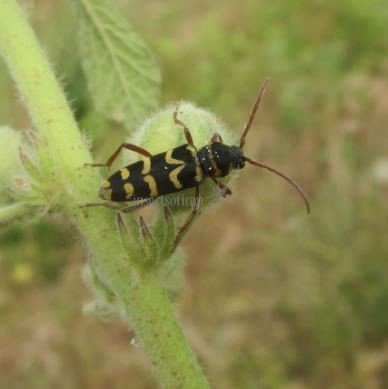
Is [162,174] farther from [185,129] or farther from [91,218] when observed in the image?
[91,218]

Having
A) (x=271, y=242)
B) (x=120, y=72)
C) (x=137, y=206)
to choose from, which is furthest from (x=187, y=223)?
(x=271, y=242)

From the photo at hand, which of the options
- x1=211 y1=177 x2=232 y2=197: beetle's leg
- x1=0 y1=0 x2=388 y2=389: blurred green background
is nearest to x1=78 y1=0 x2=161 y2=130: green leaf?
x1=211 y1=177 x2=232 y2=197: beetle's leg

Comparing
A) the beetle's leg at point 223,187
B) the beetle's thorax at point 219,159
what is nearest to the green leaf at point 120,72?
the beetle's thorax at point 219,159

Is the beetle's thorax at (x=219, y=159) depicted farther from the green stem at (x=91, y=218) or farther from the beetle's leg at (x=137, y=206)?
the green stem at (x=91, y=218)

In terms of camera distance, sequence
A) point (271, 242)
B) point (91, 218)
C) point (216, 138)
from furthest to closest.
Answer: point (271, 242) < point (216, 138) < point (91, 218)

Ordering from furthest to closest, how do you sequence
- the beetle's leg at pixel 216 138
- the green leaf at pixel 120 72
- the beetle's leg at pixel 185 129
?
1. the green leaf at pixel 120 72
2. the beetle's leg at pixel 216 138
3. the beetle's leg at pixel 185 129

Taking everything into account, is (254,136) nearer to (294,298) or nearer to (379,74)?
(379,74)
